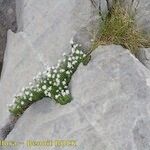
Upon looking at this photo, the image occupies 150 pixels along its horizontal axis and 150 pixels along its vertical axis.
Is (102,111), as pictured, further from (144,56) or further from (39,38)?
(39,38)

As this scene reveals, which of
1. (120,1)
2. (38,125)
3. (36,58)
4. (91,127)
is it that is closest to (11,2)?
(36,58)

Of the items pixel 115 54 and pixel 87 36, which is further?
pixel 87 36

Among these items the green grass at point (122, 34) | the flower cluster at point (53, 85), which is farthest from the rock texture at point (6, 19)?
the green grass at point (122, 34)

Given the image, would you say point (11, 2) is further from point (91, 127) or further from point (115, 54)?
point (91, 127)

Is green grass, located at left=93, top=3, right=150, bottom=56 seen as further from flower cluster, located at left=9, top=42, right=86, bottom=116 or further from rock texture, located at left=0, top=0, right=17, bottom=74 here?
rock texture, located at left=0, top=0, right=17, bottom=74

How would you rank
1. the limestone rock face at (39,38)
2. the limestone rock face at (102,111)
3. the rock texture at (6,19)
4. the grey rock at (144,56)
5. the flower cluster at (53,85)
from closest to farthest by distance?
the limestone rock face at (102,111), the flower cluster at (53,85), the grey rock at (144,56), the limestone rock face at (39,38), the rock texture at (6,19)

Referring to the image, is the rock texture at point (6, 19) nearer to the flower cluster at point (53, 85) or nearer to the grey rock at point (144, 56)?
the flower cluster at point (53, 85)
